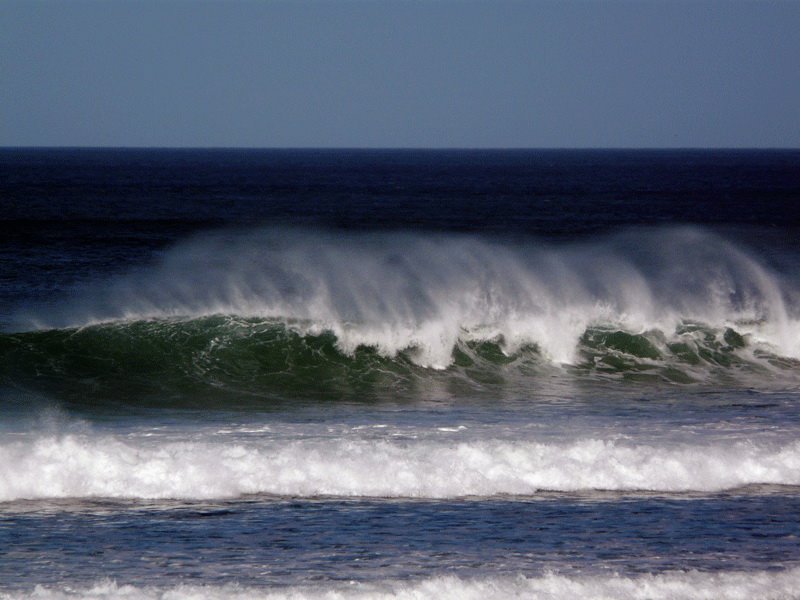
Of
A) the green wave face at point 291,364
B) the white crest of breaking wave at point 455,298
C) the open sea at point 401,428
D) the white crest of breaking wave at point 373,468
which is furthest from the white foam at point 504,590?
the white crest of breaking wave at point 455,298

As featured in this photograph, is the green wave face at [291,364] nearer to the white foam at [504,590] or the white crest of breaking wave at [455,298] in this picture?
the white crest of breaking wave at [455,298]

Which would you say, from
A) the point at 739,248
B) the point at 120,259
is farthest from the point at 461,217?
the point at 120,259

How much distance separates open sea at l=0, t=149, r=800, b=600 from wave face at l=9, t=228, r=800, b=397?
0.19ft

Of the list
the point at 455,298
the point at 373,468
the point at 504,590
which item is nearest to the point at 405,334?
the point at 455,298

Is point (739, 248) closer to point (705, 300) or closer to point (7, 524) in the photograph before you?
point (705, 300)

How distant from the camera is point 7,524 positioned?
9.22 m

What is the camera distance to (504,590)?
25.9 feet

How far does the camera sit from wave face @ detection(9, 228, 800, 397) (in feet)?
51.4

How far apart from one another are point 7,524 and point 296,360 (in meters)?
7.41

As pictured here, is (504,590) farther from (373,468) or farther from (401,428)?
(401,428)

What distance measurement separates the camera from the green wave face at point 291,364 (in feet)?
48.8

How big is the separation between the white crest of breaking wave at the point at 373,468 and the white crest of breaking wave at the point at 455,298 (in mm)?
5548

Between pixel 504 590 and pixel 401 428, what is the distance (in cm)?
447

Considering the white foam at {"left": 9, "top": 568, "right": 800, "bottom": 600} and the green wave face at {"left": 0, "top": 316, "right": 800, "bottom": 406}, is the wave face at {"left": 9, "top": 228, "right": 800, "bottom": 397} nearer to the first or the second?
the green wave face at {"left": 0, "top": 316, "right": 800, "bottom": 406}
